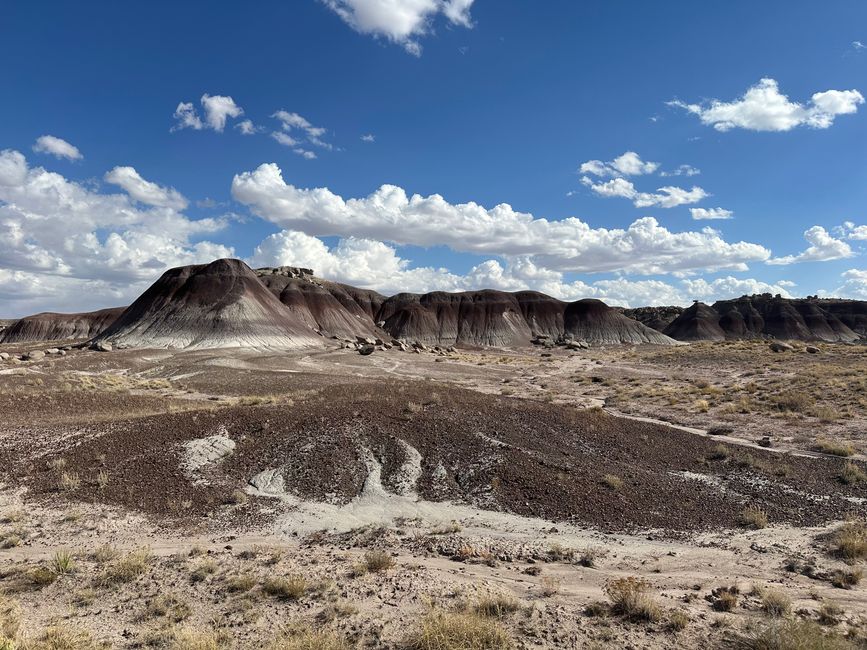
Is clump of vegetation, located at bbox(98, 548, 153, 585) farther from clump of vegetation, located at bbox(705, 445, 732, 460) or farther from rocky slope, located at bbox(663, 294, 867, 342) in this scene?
rocky slope, located at bbox(663, 294, 867, 342)

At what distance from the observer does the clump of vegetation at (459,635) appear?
6059 mm

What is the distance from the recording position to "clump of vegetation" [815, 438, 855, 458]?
57.6ft

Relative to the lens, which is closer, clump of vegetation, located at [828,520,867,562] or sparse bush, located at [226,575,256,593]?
sparse bush, located at [226,575,256,593]

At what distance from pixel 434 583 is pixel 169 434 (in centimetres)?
1254

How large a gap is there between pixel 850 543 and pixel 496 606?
7.70m

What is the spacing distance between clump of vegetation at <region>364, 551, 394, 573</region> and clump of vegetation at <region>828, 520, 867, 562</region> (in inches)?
344

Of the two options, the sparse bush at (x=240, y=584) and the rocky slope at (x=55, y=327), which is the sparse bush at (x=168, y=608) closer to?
the sparse bush at (x=240, y=584)

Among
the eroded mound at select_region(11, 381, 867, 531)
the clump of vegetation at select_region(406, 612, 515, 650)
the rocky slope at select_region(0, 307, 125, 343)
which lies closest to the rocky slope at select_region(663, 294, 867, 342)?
the eroded mound at select_region(11, 381, 867, 531)

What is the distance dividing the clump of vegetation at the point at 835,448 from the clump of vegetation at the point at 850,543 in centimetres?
872

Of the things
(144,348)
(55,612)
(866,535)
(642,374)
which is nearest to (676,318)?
(642,374)

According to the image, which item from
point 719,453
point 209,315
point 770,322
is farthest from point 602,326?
point 719,453

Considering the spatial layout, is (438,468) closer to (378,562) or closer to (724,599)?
(378,562)

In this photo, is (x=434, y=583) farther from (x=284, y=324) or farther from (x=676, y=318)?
(x=676, y=318)

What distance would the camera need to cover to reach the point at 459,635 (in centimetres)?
616
